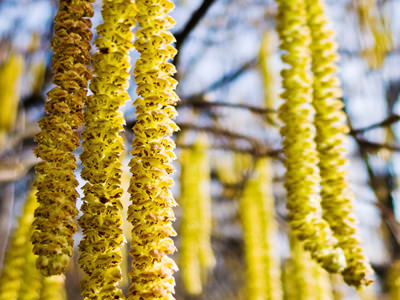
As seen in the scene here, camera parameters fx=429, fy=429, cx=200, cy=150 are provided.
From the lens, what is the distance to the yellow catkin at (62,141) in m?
0.46

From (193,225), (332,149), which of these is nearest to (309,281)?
(193,225)

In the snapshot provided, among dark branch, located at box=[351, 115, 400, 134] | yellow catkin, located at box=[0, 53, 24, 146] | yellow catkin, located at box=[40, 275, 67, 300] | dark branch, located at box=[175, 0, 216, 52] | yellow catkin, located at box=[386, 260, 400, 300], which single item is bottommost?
yellow catkin, located at box=[386, 260, 400, 300]

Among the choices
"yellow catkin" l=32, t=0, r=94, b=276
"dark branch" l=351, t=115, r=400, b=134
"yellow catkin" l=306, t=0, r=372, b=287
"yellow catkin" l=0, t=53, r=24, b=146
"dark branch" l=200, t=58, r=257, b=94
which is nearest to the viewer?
"yellow catkin" l=32, t=0, r=94, b=276

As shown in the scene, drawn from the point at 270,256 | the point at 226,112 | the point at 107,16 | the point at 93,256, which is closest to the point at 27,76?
the point at 226,112

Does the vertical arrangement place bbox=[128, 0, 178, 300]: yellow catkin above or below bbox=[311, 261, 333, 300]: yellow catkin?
above

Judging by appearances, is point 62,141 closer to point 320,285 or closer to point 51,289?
point 51,289

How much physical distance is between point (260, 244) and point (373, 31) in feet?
2.84

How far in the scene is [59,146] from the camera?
19.9 inches

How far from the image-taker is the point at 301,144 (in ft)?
2.28

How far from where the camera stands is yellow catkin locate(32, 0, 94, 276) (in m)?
0.46

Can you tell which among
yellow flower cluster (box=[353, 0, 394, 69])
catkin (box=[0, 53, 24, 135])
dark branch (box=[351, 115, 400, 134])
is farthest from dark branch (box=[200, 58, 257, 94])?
dark branch (box=[351, 115, 400, 134])

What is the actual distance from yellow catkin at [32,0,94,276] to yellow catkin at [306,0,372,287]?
388 mm

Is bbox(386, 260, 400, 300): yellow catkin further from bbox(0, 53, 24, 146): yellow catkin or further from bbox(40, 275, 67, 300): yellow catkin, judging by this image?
bbox(0, 53, 24, 146): yellow catkin

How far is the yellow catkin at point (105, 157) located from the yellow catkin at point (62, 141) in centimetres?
2
